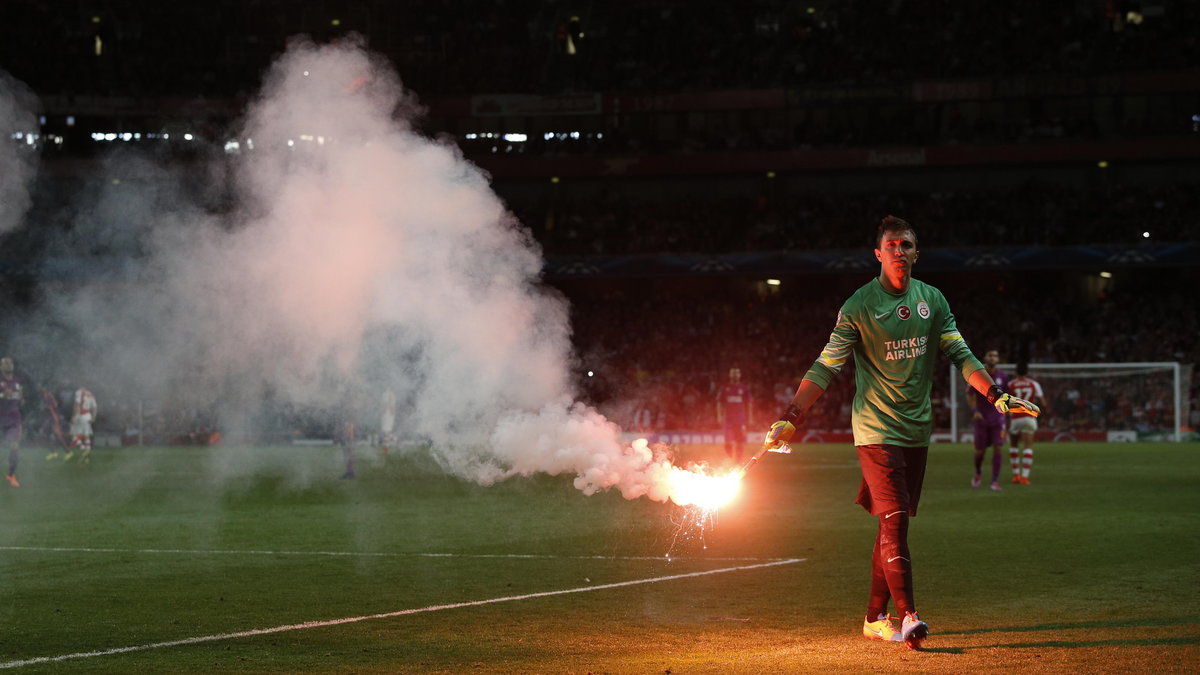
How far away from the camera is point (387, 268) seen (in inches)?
679

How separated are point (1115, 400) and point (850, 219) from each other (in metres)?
14.2

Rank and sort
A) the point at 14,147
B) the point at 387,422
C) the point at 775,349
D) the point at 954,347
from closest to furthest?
1. the point at 954,347
2. the point at 14,147
3. the point at 387,422
4. the point at 775,349

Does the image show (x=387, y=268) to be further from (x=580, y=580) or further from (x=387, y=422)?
(x=387, y=422)

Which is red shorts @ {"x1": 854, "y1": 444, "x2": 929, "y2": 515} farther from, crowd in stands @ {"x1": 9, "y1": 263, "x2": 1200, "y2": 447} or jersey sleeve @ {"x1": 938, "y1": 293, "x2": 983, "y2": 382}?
crowd in stands @ {"x1": 9, "y1": 263, "x2": 1200, "y2": 447}

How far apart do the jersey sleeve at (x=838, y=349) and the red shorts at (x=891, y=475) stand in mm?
554

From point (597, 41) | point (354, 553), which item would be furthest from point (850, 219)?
point (354, 553)

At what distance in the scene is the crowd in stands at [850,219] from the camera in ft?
164

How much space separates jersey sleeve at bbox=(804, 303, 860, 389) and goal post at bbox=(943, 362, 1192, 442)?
33.1 meters

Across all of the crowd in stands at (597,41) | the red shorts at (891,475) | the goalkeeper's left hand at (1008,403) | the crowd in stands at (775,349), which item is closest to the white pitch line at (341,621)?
the red shorts at (891,475)

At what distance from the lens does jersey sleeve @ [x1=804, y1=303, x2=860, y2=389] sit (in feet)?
30.1

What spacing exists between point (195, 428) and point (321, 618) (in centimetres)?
3617

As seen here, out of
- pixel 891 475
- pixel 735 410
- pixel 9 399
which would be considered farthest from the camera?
pixel 735 410

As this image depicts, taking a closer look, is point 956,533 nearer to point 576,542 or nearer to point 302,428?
point 576,542

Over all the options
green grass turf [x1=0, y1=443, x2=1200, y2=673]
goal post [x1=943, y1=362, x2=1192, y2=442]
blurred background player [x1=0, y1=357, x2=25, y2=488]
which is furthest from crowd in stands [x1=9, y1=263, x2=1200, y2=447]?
green grass turf [x1=0, y1=443, x2=1200, y2=673]
